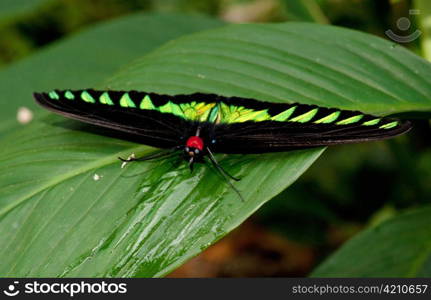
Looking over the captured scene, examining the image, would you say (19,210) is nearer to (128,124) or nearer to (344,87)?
(128,124)

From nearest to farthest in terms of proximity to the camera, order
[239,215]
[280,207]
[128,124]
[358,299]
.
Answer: [239,215]
[128,124]
[358,299]
[280,207]

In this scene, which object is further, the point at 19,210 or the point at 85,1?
the point at 85,1

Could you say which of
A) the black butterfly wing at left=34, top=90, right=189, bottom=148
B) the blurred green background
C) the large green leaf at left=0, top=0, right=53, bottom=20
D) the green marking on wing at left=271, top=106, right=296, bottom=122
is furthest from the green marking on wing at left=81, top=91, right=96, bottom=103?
the large green leaf at left=0, top=0, right=53, bottom=20

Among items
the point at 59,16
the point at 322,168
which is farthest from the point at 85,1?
the point at 322,168

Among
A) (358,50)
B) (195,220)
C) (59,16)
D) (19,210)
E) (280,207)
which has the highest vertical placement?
(59,16)

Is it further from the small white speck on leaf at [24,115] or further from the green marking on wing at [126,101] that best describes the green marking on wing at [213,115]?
the small white speck on leaf at [24,115]

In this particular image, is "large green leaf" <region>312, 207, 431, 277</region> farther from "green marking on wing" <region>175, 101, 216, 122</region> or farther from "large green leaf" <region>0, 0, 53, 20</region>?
"large green leaf" <region>0, 0, 53, 20</region>

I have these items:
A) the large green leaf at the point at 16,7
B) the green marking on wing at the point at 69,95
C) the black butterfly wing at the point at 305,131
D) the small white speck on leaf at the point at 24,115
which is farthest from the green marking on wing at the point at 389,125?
the large green leaf at the point at 16,7
